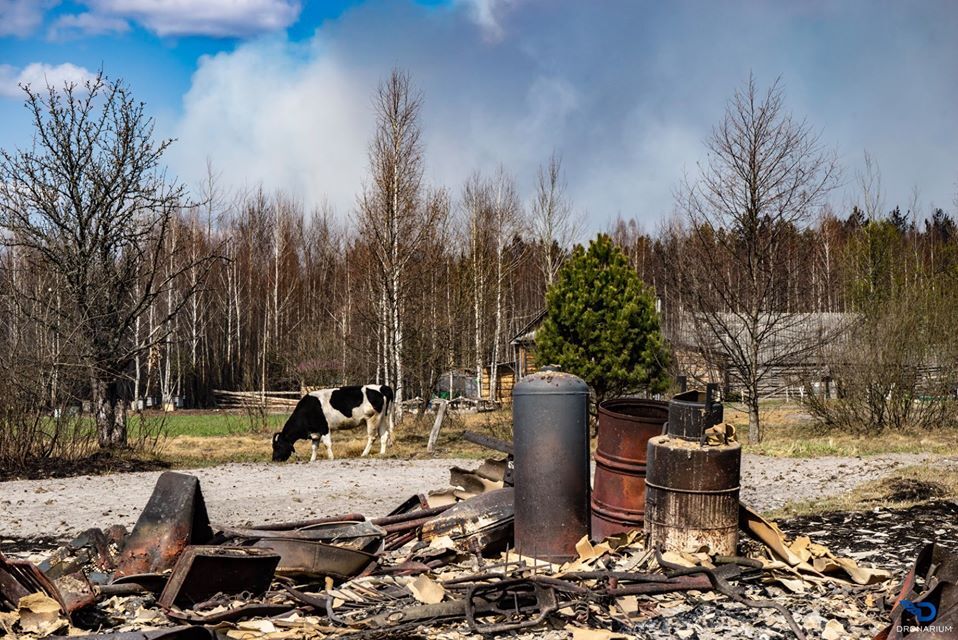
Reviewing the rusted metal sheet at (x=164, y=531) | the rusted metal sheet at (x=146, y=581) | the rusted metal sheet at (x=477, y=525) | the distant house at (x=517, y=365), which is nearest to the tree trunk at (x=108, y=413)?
the rusted metal sheet at (x=164, y=531)

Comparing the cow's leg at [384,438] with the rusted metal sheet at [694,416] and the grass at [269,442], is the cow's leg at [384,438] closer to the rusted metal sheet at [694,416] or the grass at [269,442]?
the grass at [269,442]

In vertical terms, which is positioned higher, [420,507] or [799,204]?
[799,204]

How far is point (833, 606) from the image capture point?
595 centimetres

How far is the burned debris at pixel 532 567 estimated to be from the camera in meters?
5.64

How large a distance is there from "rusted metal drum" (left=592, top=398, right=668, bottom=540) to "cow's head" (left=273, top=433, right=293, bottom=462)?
1227 centimetres

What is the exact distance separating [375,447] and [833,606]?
1591cm

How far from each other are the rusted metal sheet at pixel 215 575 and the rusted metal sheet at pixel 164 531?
0.52 meters

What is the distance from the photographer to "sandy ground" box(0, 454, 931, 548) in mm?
10758

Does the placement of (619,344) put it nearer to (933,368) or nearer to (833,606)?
(933,368)

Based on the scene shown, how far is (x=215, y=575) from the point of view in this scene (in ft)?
20.4

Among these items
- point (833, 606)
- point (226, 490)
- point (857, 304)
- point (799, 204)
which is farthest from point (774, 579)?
point (857, 304)

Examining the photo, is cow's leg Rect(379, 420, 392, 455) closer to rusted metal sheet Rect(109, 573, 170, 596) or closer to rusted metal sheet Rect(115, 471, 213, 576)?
rusted metal sheet Rect(115, 471, 213, 576)


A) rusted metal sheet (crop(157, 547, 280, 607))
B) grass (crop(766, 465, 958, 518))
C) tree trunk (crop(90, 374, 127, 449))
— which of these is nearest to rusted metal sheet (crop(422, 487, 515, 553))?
rusted metal sheet (crop(157, 547, 280, 607))

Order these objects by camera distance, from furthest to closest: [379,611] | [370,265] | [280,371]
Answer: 1. [280,371]
2. [370,265]
3. [379,611]
